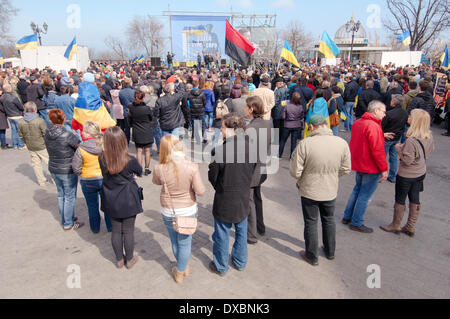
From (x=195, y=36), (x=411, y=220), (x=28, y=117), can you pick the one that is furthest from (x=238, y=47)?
(x=195, y=36)

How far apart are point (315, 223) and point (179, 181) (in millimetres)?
1785

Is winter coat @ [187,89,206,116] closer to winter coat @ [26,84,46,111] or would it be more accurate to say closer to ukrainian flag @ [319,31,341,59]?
winter coat @ [26,84,46,111]

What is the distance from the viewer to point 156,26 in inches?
1789

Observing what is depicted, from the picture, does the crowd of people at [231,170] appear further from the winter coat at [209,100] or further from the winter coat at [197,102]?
the winter coat at [209,100]

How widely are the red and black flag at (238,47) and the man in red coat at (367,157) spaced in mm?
5308

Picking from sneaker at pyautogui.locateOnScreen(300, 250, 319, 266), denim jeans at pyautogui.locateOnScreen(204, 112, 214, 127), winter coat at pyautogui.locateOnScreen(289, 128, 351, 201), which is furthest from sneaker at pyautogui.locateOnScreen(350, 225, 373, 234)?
denim jeans at pyautogui.locateOnScreen(204, 112, 214, 127)

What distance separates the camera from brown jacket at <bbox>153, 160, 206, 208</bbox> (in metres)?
2.93

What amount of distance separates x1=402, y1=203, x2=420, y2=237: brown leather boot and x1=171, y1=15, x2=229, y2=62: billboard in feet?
82.4

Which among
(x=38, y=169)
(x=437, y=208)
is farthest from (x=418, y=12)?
(x=38, y=169)

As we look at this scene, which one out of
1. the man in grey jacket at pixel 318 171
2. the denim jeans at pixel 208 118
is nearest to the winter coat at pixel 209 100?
the denim jeans at pixel 208 118

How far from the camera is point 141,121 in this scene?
6.16m

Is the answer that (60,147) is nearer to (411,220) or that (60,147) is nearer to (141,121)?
(141,121)

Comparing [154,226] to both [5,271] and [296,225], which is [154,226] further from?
[296,225]

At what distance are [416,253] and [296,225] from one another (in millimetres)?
1600
